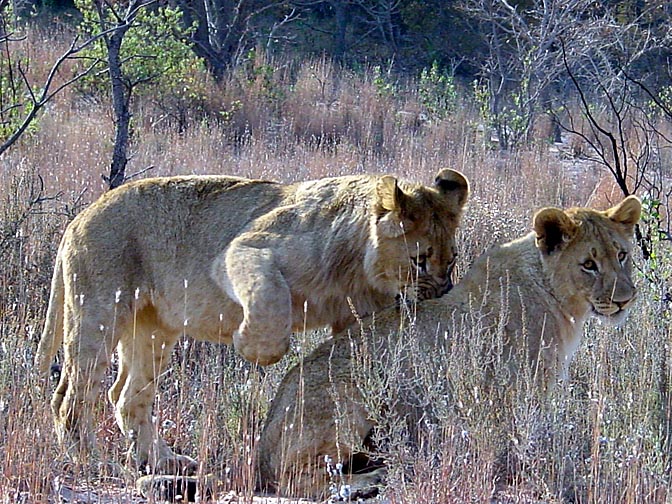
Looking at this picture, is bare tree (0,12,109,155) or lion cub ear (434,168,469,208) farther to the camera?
bare tree (0,12,109,155)

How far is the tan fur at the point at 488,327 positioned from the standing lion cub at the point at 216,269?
21 cm

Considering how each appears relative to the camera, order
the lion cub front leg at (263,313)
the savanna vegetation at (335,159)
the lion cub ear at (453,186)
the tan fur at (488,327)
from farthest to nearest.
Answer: the lion cub ear at (453,186)
the lion cub front leg at (263,313)
the tan fur at (488,327)
the savanna vegetation at (335,159)

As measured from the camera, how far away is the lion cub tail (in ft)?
19.0

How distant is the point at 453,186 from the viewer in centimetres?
555

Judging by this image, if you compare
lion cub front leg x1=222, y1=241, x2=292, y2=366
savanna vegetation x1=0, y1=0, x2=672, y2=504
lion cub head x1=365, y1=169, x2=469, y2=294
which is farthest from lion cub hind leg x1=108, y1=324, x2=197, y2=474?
lion cub head x1=365, y1=169, x2=469, y2=294

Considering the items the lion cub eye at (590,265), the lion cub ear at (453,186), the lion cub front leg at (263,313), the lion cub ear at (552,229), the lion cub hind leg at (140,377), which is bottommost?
the lion cub hind leg at (140,377)

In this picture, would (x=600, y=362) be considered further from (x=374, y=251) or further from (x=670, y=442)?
(x=374, y=251)

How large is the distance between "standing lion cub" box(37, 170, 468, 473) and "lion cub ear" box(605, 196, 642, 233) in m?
0.76

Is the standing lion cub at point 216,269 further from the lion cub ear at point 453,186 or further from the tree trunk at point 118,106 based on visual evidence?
the tree trunk at point 118,106

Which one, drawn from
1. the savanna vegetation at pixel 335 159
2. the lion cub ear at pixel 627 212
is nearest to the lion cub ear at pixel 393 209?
the savanna vegetation at pixel 335 159

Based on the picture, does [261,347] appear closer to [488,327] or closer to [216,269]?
[216,269]

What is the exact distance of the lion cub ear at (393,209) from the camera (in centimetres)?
514

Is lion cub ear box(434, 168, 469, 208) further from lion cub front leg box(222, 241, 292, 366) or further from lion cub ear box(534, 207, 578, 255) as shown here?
lion cub front leg box(222, 241, 292, 366)

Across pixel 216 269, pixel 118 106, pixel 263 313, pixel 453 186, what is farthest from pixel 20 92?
pixel 263 313
